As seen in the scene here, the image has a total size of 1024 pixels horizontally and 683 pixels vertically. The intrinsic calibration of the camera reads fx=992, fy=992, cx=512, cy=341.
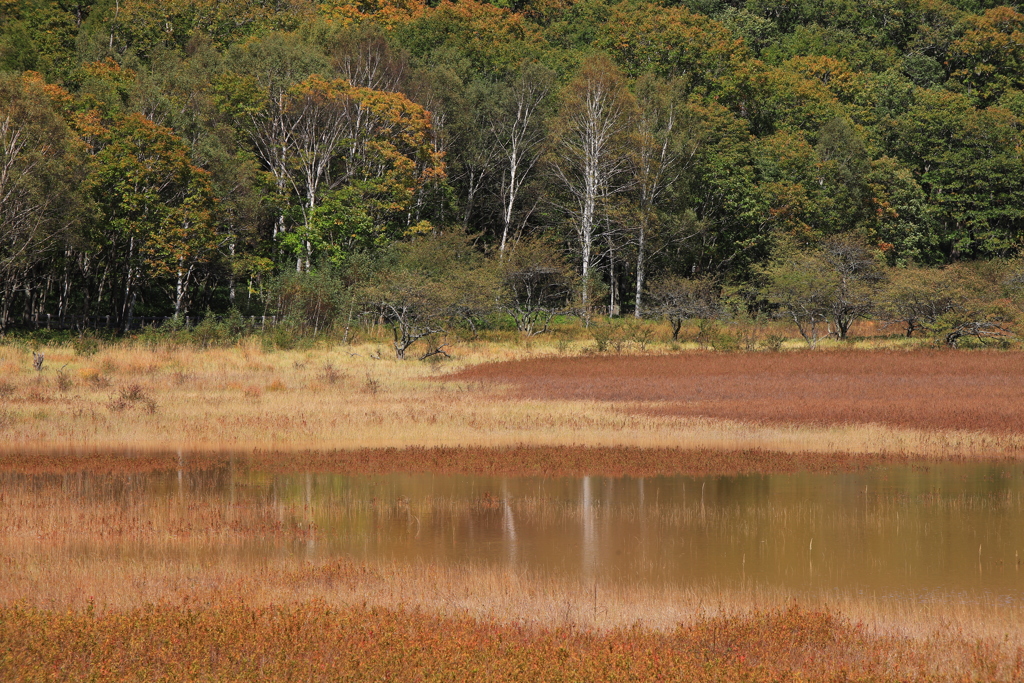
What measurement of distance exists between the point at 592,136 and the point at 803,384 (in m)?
38.2

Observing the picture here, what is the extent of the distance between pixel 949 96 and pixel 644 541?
2859 inches

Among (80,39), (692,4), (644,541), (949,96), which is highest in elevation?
(692,4)

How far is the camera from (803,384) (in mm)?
39844

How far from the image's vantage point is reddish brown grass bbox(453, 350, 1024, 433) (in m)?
31.9

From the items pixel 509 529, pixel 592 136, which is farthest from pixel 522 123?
pixel 509 529

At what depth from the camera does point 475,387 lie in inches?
1566

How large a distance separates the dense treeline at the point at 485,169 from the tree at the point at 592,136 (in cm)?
27

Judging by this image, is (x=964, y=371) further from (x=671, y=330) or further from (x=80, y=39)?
(x=80, y=39)

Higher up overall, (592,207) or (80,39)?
(80,39)

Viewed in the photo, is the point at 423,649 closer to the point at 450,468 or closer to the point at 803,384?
the point at 450,468

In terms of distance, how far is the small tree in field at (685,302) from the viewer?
6366 centimetres

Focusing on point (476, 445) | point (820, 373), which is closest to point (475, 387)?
point (476, 445)

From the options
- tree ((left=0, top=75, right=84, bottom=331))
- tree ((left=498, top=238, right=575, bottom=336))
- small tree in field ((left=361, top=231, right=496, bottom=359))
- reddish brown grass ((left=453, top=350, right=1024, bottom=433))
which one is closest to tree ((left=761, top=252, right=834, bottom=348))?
reddish brown grass ((left=453, top=350, right=1024, bottom=433))

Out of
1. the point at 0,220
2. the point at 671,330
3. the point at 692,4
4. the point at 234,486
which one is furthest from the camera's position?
the point at 692,4
